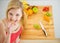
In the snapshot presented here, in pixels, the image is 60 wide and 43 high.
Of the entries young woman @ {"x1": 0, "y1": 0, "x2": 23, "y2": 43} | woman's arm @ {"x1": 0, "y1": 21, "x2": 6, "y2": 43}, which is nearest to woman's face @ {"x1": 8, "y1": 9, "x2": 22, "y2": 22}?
young woman @ {"x1": 0, "y1": 0, "x2": 23, "y2": 43}

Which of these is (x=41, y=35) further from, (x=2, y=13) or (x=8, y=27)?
(x=2, y=13)

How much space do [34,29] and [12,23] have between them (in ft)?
0.71

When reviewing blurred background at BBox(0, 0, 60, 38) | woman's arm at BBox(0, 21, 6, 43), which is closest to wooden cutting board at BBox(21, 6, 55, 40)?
blurred background at BBox(0, 0, 60, 38)

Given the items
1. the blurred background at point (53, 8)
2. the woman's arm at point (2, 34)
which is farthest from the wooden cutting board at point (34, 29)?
the woman's arm at point (2, 34)

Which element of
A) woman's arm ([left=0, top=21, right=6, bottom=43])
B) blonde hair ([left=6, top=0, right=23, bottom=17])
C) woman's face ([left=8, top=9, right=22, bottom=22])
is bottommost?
woman's arm ([left=0, top=21, right=6, bottom=43])

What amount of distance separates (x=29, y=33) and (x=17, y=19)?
A: 18 cm

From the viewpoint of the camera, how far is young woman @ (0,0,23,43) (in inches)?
57.6

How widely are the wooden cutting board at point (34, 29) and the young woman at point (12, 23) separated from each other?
0.06 m

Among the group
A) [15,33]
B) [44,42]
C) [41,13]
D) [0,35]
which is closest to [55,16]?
[41,13]

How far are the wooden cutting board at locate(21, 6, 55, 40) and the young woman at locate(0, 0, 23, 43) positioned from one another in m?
0.06

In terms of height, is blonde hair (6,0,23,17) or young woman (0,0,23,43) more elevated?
blonde hair (6,0,23,17)

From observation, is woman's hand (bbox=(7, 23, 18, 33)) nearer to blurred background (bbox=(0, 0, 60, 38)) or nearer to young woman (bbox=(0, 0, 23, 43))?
young woman (bbox=(0, 0, 23, 43))

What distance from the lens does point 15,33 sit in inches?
58.7

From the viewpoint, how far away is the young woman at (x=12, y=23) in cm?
146
